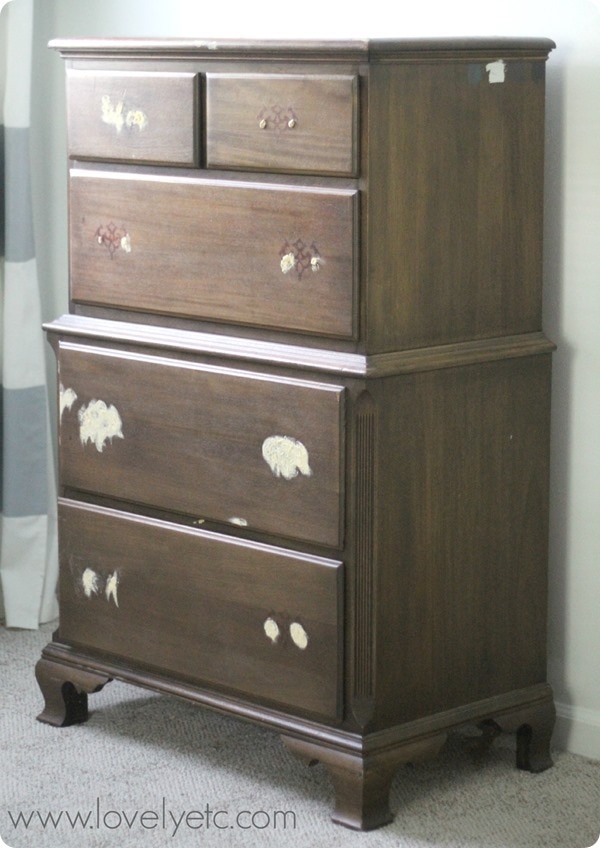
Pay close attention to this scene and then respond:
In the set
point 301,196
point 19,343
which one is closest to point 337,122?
point 301,196

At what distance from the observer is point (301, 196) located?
6.40 ft

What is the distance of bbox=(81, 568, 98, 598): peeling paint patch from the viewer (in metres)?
2.33

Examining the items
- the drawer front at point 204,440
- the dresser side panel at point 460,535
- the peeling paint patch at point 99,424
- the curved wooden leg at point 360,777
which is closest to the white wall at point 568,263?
the dresser side panel at point 460,535

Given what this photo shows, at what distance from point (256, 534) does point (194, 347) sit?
0.97 ft

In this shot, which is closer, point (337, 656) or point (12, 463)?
point (337, 656)

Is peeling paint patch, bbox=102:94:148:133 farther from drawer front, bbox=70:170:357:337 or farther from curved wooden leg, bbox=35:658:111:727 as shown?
curved wooden leg, bbox=35:658:111:727

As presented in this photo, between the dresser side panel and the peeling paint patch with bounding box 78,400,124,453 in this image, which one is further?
the peeling paint patch with bounding box 78,400,124,453

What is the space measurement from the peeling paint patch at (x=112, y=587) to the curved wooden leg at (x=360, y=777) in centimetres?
41

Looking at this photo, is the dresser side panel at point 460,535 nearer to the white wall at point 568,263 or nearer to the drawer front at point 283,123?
the white wall at point 568,263

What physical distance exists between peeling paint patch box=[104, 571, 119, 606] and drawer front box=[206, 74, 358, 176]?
2.29ft

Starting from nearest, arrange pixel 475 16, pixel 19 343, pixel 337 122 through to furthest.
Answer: pixel 337 122 < pixel 475 16 < pixel 19 343

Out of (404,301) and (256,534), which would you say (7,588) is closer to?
(256,534)

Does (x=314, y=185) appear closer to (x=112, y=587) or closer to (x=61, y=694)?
(x=112, y=587)

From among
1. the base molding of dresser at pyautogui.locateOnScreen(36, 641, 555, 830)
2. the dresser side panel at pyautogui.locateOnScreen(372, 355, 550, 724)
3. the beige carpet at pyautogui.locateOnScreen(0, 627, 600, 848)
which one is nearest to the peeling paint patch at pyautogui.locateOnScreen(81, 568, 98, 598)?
the base molding of dresser at pyautogui.locateOnScreen(36, 641, 555, 830)
